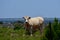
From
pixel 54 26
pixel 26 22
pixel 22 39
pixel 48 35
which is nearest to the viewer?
pixel 48 35

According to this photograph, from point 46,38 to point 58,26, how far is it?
793 millimetres

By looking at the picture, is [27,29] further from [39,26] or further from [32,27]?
[39,26]

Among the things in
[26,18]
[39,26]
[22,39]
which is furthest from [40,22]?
[22,39]

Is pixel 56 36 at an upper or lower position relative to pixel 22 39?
upper

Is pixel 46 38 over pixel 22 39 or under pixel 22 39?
over

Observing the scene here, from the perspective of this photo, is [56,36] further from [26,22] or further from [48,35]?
[26,22]

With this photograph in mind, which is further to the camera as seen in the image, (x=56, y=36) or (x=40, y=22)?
(x=40, y=22)

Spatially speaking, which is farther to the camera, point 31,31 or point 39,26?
point 39,26

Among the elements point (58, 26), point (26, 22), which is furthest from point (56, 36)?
point (26, 22)

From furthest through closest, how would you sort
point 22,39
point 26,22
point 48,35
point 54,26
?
point 26,22
point 22,39
point 54,26
point 48,35

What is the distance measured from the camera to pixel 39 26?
57.0 feet

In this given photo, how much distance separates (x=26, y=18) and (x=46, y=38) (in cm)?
1080

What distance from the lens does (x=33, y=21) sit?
54.4 ft

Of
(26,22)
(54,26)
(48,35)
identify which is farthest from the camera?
(26,22)
